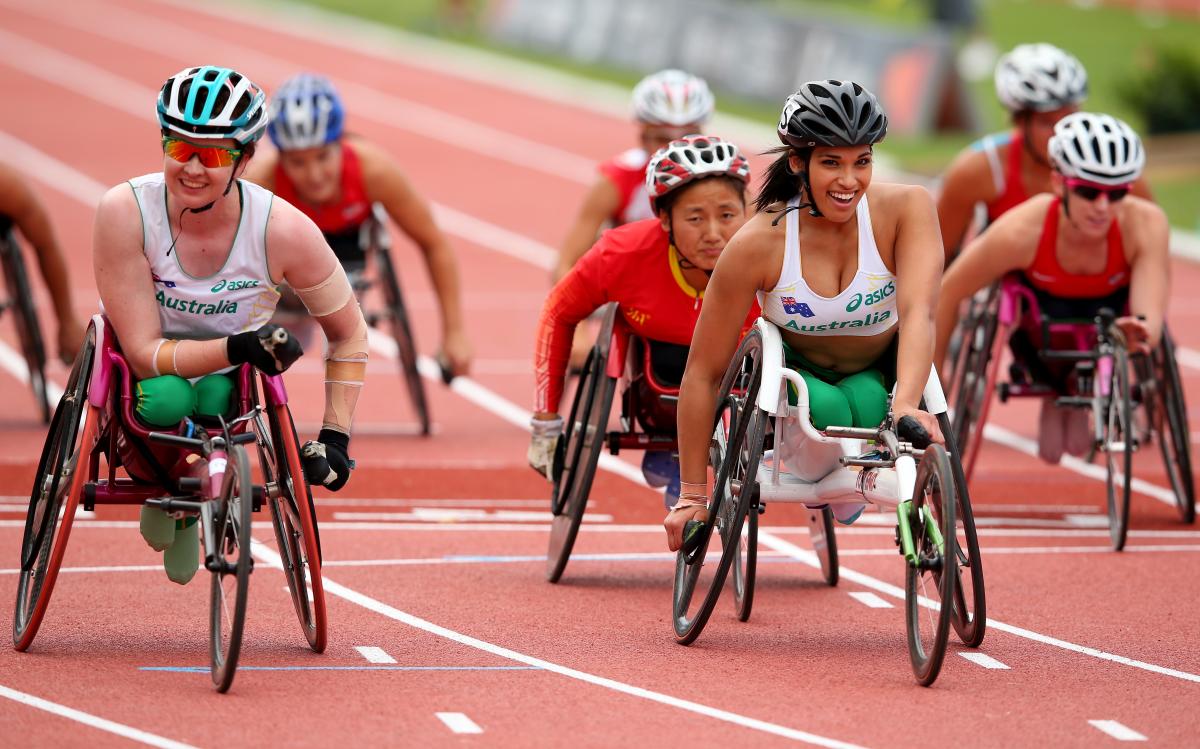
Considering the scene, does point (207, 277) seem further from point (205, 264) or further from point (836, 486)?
point (836, 486)

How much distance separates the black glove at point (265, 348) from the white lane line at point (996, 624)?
6.90 ft

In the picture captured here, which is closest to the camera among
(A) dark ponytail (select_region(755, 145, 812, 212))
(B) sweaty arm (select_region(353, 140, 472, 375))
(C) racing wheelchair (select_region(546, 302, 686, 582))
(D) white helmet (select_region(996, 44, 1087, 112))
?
(A) dark ponytail (select_region(755, 145, 812, 212))

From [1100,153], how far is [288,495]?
14.2ft

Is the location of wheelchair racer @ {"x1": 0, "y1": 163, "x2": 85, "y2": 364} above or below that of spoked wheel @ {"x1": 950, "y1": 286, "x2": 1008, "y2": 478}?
below

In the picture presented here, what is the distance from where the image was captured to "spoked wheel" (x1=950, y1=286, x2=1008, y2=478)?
10016 mm

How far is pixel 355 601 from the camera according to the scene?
26.4ft

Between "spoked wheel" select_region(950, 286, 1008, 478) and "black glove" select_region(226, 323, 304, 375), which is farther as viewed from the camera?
"spoked wheel" select_region(950, 286, 1008, 478)

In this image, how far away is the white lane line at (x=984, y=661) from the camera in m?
6.92

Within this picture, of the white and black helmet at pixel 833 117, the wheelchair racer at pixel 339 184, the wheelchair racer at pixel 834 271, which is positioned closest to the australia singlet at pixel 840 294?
the wheelchair racer at pixel 834 271

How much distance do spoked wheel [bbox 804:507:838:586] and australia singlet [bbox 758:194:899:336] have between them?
1546mm

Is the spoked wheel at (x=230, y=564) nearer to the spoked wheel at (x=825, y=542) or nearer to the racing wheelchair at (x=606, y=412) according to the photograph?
the racing wheelchair at (x=606, y=412)

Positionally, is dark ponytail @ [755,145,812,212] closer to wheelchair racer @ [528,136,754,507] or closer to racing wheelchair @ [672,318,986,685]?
racing wheelchair @ [672,318,986,685]

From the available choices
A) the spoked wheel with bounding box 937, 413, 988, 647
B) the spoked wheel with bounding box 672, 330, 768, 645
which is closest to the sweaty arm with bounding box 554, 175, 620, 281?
the spoked wheel with bounding box 672, 330, 768, 645

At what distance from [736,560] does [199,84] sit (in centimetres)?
270
